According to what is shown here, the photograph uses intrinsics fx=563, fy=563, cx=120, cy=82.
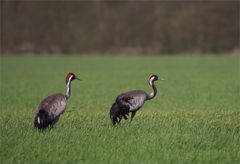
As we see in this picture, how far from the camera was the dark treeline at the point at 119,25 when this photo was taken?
227ft

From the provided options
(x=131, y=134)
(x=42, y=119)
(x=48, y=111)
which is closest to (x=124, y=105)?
(x=131, y=134)

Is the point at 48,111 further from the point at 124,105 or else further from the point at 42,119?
the point at 124,105

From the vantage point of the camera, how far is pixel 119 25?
240 ft

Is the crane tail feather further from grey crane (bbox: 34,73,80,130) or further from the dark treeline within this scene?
the dark treeline

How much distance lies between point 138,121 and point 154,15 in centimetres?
6011

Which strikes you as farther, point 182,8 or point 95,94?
point 182,8

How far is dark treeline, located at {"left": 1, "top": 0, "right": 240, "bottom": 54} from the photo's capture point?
227 ft

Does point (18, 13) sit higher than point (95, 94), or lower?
higher

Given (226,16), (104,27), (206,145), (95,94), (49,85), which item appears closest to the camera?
(206,145)

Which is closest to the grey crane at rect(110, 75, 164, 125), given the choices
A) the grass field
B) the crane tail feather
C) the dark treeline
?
the grass field

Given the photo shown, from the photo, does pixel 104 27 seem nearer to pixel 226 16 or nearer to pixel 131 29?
pixel 131 29

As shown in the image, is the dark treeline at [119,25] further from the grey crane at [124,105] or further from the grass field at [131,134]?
the grey crane at [124,105]

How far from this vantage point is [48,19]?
72.9 metres

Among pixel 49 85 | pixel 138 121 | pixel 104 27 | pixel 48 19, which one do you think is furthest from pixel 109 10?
pixel 138 121
